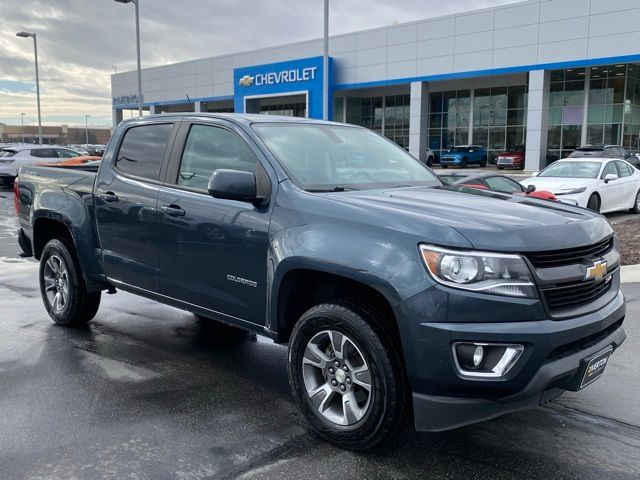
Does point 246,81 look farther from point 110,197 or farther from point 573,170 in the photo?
point 110,197

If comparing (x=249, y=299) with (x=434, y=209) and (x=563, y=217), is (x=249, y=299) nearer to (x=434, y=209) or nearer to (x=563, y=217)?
(x=434, y=209)

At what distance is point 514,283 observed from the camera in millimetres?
2984

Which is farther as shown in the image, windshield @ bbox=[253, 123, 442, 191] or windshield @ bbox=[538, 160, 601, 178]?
windshield @ bbox=[538, 160, 601, 178]

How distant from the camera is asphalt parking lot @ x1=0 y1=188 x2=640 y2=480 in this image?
334 cm

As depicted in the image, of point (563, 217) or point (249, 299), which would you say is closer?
point (563, 217)

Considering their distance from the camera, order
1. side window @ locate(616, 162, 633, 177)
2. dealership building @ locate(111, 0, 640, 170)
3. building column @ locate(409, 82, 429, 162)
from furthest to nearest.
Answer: building column @ locate(409, 82, 429, 162)
dealership building @ locate(111, 0, 640, 170)
side window @ locate(616, 162, 633, 177)

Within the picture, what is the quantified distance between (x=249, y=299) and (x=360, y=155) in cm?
146

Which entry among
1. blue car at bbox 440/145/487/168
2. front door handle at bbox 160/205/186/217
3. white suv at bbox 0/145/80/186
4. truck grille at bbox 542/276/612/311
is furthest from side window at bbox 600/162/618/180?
blue car at bbox 440/145/487/168

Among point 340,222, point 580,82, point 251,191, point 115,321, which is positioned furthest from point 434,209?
point 580,82

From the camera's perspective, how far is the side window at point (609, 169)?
13.8m

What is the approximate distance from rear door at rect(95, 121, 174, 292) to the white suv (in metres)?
20.6

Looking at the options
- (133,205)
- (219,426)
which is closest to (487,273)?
(219,426)

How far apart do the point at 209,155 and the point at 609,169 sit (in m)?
12.1

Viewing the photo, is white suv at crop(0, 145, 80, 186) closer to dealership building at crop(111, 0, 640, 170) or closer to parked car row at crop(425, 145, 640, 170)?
dealership building at crop(111, 0, 640, 170)
